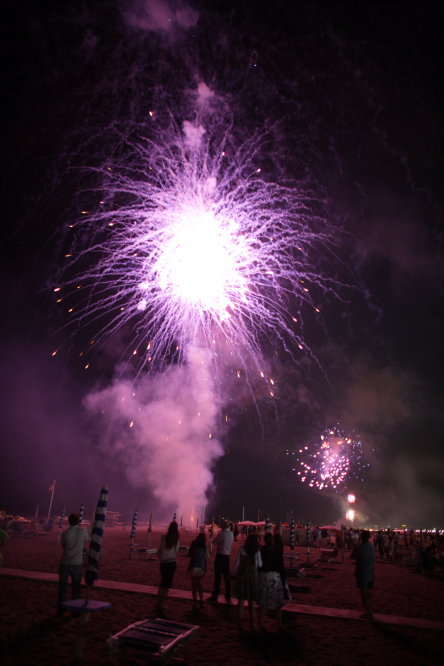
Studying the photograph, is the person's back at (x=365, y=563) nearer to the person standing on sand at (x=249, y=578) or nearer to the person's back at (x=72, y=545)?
the person standing on sand at (x=249, y=578)

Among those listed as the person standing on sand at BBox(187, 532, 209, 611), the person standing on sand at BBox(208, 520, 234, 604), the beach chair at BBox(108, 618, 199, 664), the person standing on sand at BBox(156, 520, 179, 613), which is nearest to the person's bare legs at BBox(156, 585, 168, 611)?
the person standing on sand at BBox(156, 520, 179, 613)

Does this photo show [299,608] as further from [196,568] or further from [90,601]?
[90,601]

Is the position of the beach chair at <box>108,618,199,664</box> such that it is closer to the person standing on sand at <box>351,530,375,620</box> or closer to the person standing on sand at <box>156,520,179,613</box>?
the person standing on sand at <box>156,520,179,613</box>

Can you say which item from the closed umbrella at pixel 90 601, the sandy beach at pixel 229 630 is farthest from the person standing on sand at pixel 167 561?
the closed umbrella at pixel 90 601

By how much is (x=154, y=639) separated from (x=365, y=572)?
4.79 metres

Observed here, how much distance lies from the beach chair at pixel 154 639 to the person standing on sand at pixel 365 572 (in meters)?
4.08

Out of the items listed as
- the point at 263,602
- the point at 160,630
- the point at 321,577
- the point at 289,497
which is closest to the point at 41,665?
the point at 160,630

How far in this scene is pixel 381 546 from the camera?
22.1 metres

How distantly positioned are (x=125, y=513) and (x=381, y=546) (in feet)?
139

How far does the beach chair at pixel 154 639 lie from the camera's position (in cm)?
391

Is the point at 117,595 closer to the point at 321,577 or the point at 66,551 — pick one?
the point at 66,551

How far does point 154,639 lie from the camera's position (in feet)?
13.2

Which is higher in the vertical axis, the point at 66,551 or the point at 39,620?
the point at 66,551

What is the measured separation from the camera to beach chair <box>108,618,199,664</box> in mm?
3911
